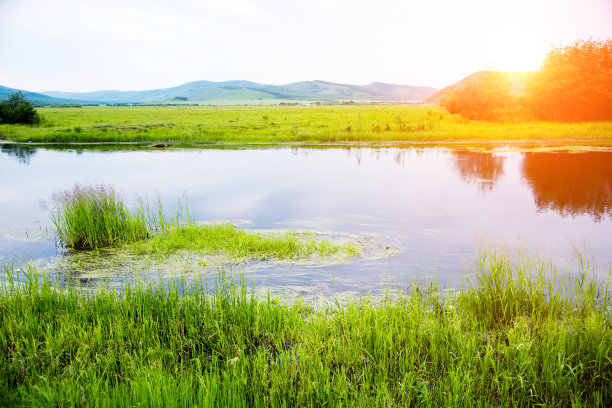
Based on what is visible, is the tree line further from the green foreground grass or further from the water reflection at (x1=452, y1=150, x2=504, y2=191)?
the green foreground grass

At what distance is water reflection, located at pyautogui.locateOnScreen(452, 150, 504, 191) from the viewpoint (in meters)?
15.9

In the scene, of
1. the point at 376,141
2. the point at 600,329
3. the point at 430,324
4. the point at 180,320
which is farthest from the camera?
the point at 376,141

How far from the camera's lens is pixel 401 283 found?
20.9 ft

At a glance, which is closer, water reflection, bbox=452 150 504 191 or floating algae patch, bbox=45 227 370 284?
floating algae patch, bbox=45 227 370 284

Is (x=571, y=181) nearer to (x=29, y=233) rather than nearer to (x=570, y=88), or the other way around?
(x=29, y=233)

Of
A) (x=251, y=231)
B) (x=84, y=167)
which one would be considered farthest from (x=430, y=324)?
(x=84, y=167)

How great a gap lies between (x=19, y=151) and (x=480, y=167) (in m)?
24.9

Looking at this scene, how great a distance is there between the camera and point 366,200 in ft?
42.7

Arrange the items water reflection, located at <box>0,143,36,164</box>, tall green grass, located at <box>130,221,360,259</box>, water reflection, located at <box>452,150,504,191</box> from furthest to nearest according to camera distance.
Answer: water reflection, located at <box>0,143,36,164</box> < water reflection, located at <box>452,150,504,191</box> < tall green grass, located at <box>130,221,360,259</box>

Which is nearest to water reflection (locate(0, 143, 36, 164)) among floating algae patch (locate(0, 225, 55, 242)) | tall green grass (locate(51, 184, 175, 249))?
floating algae patch (locate(0, 225, 55, 242))

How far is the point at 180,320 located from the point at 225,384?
139cm

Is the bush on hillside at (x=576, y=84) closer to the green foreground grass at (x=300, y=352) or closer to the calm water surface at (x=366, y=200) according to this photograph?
the calm water surface at (x=366, y=200)

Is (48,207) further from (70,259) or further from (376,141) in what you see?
(376,141)

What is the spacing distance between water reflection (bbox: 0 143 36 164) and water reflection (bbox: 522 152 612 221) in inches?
882
